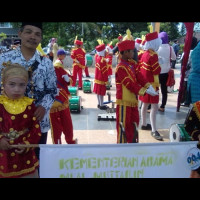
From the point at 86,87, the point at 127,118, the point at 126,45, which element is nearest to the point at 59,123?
the point at 127,118

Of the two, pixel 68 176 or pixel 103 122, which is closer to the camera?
pixel 68 176

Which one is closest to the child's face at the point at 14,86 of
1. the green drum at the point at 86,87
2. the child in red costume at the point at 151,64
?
the child in red costume at the point at 151,64

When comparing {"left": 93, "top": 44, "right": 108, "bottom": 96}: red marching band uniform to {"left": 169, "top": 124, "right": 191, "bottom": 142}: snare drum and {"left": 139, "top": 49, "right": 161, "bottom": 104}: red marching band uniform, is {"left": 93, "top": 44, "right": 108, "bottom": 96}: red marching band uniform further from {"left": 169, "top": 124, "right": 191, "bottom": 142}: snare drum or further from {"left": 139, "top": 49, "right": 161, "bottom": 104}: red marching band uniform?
{"left": 169, "top": 124, "right": 191, "bottom": 142}: snare drum

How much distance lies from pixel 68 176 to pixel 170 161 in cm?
87

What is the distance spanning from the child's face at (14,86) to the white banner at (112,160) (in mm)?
476

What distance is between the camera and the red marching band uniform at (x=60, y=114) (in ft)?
12.2

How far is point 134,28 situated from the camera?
3253 centimetres

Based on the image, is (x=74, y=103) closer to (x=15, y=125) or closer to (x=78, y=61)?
(x=78, y=61)

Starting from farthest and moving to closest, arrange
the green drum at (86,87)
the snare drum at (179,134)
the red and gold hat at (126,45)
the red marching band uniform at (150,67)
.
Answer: the green drum at (86,87)
the red marching band uniform at (150,67)
the red and gold hat at (126,45)
the snare drum at (179,134)

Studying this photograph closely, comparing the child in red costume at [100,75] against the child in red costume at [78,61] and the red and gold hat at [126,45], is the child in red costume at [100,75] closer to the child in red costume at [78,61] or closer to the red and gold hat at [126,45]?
the child in red costume at [78,61]

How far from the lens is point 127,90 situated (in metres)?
3.55
